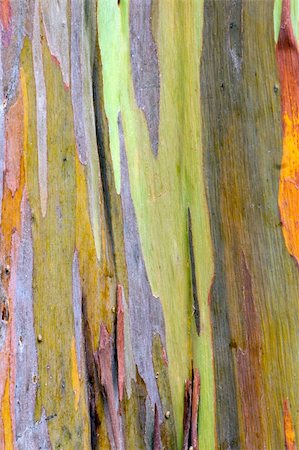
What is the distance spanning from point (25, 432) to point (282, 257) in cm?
47

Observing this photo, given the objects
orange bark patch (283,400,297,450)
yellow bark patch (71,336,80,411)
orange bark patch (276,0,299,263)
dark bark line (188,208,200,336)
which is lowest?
orange bark patch (283,400,297,450)

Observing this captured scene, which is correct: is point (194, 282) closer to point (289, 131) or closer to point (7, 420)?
point (289, 131)

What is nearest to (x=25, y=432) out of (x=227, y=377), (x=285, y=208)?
(x=227, y=377)

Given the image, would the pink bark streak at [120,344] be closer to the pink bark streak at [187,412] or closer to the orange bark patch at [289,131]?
the pink bark streak at [187,412]

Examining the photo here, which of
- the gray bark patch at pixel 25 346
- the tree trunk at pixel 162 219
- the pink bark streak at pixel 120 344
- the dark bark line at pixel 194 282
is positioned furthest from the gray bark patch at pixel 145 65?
the gray bark patch at pixel 25 346

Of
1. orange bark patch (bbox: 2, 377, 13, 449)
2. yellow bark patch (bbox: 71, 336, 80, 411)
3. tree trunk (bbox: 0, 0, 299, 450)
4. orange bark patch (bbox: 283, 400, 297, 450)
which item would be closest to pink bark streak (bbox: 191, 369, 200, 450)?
tree trunk (bbox: 0, 0, 299, 450)

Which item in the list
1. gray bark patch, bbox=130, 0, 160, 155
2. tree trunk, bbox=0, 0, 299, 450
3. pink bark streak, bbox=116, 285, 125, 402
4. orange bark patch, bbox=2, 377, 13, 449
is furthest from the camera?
gray bark patch, bbox=130, 0, 160, 155

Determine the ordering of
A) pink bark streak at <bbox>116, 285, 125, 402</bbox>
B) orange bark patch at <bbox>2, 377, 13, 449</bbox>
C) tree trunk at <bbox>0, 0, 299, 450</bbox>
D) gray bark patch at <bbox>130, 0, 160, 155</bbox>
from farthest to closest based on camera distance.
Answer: gray bark patch at <bbox>130, 0, 160, 155</bbox>, pink bark streak at <bbox>116, 285, 125, 402</bbox>, tree trunk at <bbox>0, 0, 299, 450</bbox>, orange bark patch at <bbox>2, 377, 13, 449</bbox>

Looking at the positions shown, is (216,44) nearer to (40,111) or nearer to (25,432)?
(40,111)

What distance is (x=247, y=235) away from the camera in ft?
3.61

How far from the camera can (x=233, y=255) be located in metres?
1.10

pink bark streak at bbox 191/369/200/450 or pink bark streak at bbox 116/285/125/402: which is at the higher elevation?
pink bark streak at bbox 116/285/125/402

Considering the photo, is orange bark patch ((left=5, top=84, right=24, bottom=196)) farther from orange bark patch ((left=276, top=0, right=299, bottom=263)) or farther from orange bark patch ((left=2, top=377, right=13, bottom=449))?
orange bark patch ((left=276, top=0, right=299, bottom=263))

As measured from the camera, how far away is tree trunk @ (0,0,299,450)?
32.9 inches
